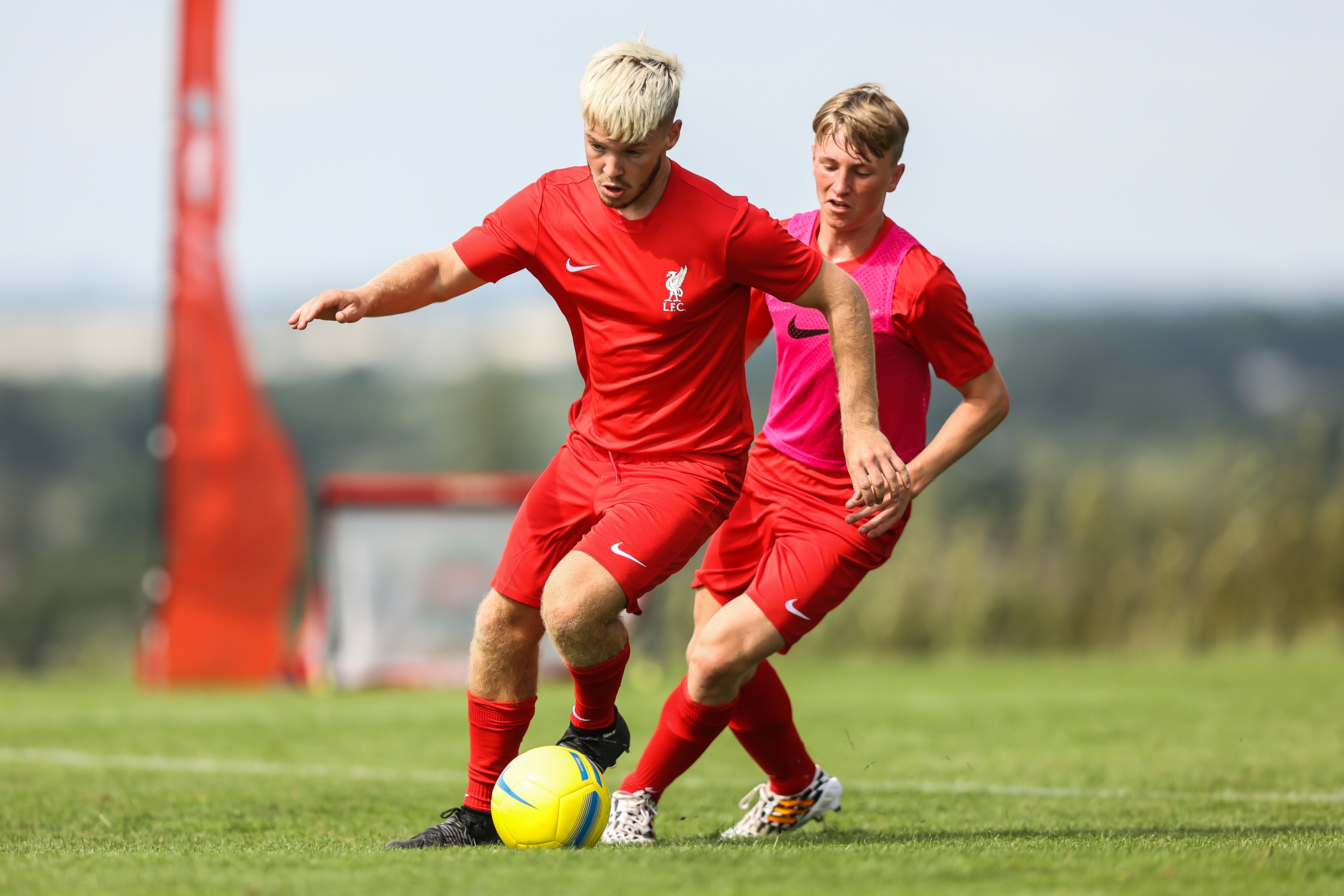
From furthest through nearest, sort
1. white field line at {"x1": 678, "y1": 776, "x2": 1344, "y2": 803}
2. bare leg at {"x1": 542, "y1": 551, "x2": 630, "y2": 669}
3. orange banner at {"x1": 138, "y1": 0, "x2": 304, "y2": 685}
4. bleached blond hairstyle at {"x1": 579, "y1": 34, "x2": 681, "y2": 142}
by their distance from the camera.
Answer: orange banner at {"x1": 138, "y1": 0, "x2": 304, "y2": 685}
white field line at {"x1": 678, "y1": 776, "x2": 1344, "y2": 803}
bare leg at {"x1": 542, "y1": 551, "x2": 630, "y2": 669}
bleached blond hairstyle at {"x1": 579, "y1": 34, "x2": 681, "y2": 142}

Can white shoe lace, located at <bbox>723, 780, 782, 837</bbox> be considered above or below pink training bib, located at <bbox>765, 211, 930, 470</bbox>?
below

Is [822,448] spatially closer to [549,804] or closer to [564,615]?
[564,615]

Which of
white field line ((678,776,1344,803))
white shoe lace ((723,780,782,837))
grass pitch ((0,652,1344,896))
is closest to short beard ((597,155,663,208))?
grass pitch ((0,652,1344,896))

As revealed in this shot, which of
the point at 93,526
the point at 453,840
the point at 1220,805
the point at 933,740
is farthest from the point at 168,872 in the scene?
the point at 93,526

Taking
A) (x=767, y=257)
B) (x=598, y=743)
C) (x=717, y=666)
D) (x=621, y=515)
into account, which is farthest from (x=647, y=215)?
(x=598, y=743)

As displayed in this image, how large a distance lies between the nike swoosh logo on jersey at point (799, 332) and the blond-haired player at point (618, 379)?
398mm

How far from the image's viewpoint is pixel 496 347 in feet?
221

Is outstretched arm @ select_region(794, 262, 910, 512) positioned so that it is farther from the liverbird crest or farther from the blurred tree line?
the blurred tree line

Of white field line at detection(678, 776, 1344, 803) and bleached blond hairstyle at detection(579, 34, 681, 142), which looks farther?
white field line at detection(678, 776, 1344, 803)

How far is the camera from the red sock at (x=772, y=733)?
18.4ft

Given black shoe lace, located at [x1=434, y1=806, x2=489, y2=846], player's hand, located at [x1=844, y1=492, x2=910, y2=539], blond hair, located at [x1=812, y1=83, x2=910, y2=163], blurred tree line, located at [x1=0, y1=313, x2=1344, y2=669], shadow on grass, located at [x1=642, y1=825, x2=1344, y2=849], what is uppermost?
blond hair, located at [x1=812, y1=83, x2=910, y2=163]

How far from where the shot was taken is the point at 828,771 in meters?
8.07

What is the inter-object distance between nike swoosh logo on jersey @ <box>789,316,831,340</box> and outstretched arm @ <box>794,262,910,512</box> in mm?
418

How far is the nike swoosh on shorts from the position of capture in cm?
536
